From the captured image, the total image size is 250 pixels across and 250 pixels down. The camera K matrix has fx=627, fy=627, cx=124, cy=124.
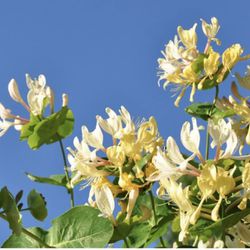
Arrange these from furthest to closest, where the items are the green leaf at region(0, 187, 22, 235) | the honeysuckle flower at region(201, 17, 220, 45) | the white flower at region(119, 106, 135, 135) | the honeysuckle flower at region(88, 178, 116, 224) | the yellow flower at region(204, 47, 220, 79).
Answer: the honeysuckle flower at region(201, 17, 220, 45) → the yellow flower at region(204, 47, 220, 79) → the white flower at region(119, 106, 135, 135) → the honeysuckle flower at region(88, 178, 116, 224) → the green leaf at region(0, 187, 22, 235)

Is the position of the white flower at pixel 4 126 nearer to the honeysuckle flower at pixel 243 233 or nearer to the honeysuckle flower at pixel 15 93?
the honeysuckle flower at pixel 15 93

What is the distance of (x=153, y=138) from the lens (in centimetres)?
117

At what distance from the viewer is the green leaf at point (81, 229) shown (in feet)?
3.31

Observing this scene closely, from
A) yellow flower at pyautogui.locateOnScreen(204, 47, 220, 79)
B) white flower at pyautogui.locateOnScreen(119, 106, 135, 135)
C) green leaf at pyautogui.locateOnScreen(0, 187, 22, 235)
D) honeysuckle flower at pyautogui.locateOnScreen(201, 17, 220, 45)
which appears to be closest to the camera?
green leaf at pyautogui.locateOnScreen(0, 187, 22, 235)

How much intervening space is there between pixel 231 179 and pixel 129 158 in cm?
24

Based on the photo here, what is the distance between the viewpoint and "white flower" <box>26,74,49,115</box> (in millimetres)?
1349

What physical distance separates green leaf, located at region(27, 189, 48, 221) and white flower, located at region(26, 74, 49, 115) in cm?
22

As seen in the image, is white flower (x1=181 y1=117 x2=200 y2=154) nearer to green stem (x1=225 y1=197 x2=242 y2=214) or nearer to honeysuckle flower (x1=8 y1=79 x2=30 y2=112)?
green stem (x1=225 y1=197 x2=242 y2=214)

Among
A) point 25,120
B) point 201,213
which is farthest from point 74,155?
point 201,213

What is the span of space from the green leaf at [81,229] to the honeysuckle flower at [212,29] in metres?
0.61

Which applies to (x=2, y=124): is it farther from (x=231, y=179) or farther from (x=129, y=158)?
(x=231, y=179)

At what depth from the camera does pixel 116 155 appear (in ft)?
3.68

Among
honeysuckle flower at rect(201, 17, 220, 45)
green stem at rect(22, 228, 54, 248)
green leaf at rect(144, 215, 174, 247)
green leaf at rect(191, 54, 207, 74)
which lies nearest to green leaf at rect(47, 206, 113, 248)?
green stem at rect(22, 228, 54, 248)

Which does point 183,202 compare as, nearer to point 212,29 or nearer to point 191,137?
point 191,137
